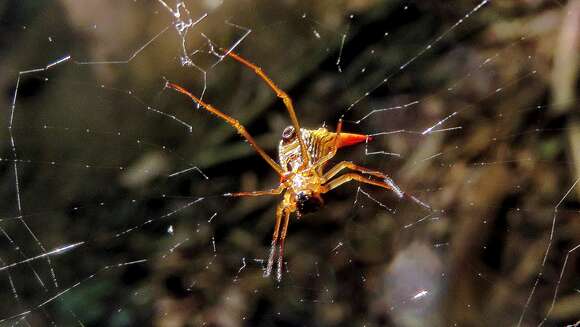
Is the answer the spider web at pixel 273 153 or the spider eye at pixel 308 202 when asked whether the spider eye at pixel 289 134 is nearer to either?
the spider eye at pixel 308 202

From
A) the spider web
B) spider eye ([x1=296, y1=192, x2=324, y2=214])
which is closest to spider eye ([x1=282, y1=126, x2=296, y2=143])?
spider eye ([x1=296, y1=192, x2=324, y2=214])

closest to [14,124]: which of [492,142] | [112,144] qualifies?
[112,144]

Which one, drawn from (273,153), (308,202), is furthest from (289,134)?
(273,153)

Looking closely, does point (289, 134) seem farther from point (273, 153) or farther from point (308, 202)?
point (273, 153)

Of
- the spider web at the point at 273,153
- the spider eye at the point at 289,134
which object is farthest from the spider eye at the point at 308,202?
the spider web at the point at 273,153

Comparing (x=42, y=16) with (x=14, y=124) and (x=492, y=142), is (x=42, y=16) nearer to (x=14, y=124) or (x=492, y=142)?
(x=14, y=124)
